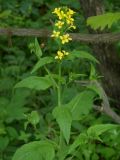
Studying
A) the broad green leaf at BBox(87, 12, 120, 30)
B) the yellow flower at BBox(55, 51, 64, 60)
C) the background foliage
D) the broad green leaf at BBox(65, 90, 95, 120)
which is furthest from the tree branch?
the yellow flower at BBox(55, 51, 64, 60)

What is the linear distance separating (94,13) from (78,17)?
86cm

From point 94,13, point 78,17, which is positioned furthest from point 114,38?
point 78,17

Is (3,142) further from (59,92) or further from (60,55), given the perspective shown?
(60,55)

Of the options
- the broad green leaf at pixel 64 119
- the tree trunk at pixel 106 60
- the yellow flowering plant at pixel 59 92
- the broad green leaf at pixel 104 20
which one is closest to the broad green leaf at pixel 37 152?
the yellow flowering plant at pixel 59 92

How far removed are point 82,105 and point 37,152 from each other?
1.14 ft

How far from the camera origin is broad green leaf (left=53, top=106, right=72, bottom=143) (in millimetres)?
2205

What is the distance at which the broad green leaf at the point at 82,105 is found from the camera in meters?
2.43

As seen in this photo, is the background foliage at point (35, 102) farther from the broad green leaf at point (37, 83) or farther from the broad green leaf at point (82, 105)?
the broad green leaf at point (37, 83)

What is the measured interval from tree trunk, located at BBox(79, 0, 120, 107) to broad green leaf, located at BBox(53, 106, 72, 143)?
1401 millimetres

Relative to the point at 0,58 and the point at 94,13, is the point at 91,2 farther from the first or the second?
the point at 0,58

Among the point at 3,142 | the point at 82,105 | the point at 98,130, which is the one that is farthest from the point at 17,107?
the point at 98,130

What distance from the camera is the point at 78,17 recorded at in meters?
4.36

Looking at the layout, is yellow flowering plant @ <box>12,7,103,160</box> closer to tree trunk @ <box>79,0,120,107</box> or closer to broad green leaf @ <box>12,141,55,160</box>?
broad green leaf @ <box>12,141,55,160</box>

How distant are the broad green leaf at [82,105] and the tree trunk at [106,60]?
1.21 metres
